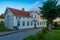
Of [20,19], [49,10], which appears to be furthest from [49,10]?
[20,19]

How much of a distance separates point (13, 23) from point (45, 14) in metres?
9.97

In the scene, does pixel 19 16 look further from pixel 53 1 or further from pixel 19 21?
pixel 53 1

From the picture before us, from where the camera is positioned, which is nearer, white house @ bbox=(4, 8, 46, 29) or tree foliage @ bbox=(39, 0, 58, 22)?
tree foliage @ bbox=(39, 0, 58, 22)

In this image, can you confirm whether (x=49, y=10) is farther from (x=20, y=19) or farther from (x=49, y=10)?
(x=20, y=19)

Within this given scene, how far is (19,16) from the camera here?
48125 millimetres

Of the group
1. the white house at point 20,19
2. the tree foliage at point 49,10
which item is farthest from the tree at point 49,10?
the white house at point 20,19

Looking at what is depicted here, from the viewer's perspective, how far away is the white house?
4553cm

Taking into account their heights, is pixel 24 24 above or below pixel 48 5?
below

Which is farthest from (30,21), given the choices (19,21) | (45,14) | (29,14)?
(45,14)

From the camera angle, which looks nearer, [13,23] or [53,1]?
[53,1]

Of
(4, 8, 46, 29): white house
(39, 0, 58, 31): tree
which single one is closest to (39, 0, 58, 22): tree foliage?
(39, 0, 58, 31): tree

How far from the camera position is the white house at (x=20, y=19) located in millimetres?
45531

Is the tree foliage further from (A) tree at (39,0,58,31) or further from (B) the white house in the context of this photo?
Result: (B) the white house

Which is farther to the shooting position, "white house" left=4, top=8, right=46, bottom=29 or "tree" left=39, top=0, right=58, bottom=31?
"white house" left=4, top=8, right=46, bottom=29
